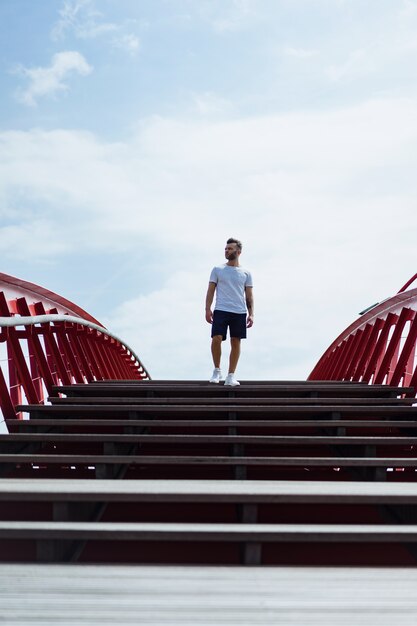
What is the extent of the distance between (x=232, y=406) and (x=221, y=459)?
6.30 ft

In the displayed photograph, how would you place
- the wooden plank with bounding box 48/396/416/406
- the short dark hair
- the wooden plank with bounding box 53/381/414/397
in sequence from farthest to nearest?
the short dark hair → the wooden plank with bounding box 53/381/414/397 → the wooden plank with bounding box 48/396/416/406

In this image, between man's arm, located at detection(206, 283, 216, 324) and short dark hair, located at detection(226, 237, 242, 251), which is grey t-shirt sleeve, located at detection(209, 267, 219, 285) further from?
short dark hair, located at detection(226, 237, 242, 251)

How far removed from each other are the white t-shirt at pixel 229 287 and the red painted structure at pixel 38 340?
1.64 m

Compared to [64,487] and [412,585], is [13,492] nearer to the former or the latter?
[64,487]

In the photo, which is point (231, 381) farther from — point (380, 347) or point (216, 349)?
point (380, 347)

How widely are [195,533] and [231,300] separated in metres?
5.04

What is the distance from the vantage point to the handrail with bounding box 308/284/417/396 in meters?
8.11

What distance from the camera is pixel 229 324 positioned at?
7703 millimetres

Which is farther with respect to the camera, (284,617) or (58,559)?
(58,559)

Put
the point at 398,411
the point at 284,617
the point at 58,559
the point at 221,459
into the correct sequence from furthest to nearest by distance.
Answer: the point at 398,411 < the point at 221,459 < the point at 58,559 < the point at 284,617

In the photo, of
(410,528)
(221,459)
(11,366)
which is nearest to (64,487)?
(221,459)

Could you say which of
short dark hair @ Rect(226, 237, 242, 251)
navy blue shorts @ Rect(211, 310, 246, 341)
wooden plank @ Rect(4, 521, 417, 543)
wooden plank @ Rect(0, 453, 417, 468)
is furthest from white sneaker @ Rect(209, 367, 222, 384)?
wooden plank @ Rect(4, 521, 417, 543)

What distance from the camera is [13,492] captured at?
Answer: 2.95 meters

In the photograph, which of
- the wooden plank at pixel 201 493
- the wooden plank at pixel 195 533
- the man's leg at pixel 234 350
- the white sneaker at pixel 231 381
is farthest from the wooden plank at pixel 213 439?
the man's leg at pixel 234 350
